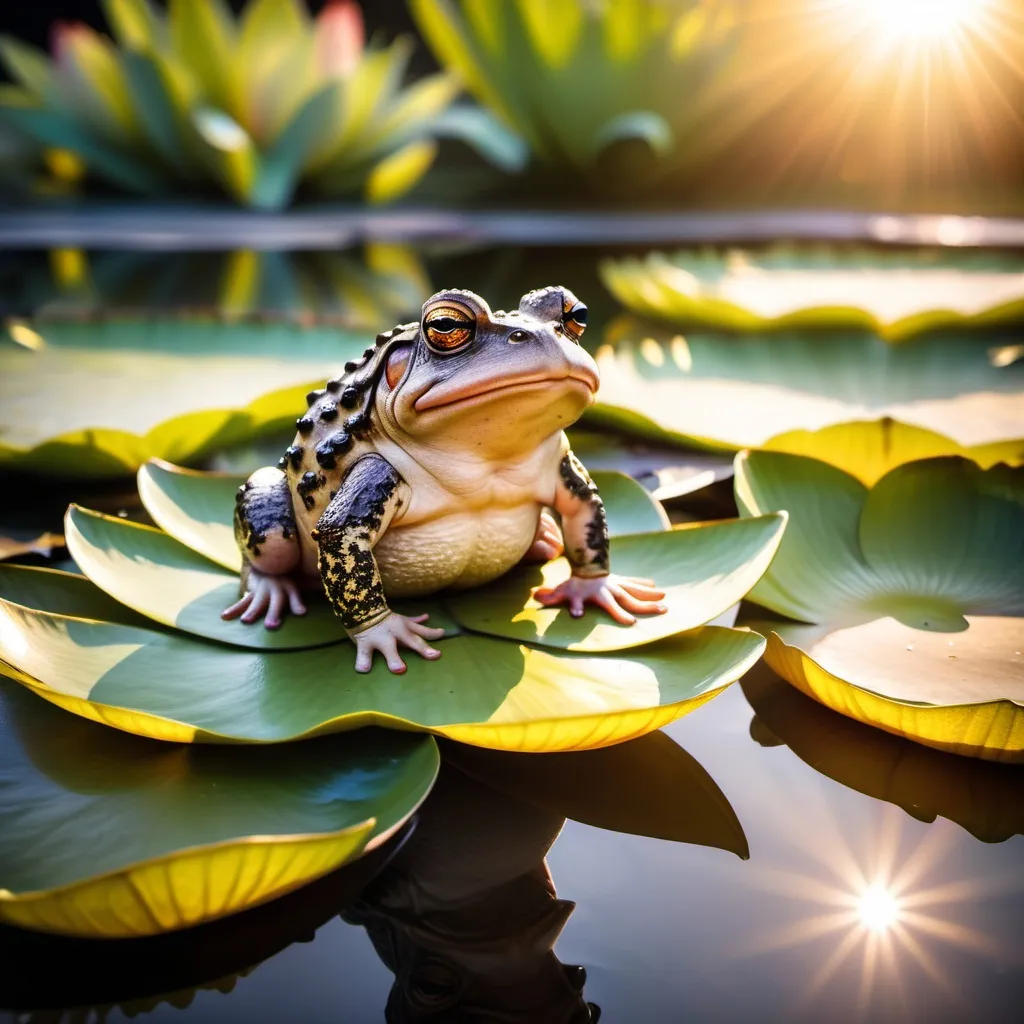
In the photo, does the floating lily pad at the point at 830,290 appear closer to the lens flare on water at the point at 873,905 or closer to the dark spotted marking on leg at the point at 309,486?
the dark spotted marking on leg at the point at 309,486

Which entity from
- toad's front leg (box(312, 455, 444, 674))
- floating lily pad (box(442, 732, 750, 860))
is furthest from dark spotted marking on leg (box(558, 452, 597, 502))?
floating lily pad (box(442, 732, 750, 860))

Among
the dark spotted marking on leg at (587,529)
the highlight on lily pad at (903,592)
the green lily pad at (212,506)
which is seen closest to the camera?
the highlight on lily pad at (903,592)

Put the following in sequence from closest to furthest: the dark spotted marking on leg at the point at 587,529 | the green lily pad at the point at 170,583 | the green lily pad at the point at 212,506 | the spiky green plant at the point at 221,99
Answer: the green lily pad at the point at 170,583
the dark spotted marking on leg at the point at 587,529
the green lily pad at the point at 212,506
the spiky green plant at the point at 221,99

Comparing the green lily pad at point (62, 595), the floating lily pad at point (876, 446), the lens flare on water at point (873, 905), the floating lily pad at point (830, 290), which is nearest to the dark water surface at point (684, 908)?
the lens flare on water at point (873, 905)

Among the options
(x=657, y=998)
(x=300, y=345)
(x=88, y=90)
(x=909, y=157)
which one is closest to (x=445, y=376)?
(x=657, y=998)

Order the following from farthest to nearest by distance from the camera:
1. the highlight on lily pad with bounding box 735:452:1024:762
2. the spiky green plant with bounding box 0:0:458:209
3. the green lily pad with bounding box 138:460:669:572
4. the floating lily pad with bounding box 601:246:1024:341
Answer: the spiky green plant with bounding box 0:0:458:209 → the floating lily pad with bounding box 601:246:1024:341 → the green lily pad with bounding box 138:460:669:572 → the highlight on lily pad with bounding box 735:452:1024:762

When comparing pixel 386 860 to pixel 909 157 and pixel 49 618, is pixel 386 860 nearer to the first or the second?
pixel 49 618

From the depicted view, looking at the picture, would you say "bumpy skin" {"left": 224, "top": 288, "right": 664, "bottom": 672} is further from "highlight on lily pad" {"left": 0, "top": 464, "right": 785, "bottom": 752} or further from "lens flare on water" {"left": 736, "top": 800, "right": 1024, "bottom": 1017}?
"lens flare on water" {"left": 736, "top": 800, "right": 1024, "bottom": 1017}
